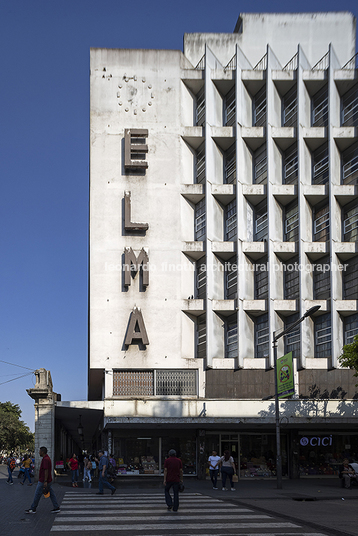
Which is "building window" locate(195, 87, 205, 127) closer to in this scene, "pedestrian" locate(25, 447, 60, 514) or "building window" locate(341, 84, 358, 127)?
"building window" locate(341, 84, 358, 127)

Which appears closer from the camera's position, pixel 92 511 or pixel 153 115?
pixel 92 511

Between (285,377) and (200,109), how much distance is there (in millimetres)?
18376

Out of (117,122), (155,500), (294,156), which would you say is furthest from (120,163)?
(155,500)

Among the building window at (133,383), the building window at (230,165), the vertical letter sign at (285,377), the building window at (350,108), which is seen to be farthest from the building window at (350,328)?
the building window at (350,108)

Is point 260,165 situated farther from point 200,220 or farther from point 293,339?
point 293,339

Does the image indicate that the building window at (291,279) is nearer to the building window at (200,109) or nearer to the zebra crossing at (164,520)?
the building window at (200,109)

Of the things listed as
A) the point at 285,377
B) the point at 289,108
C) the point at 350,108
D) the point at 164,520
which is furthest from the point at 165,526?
the point at 350,108

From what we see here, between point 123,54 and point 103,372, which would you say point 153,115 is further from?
point 103,372

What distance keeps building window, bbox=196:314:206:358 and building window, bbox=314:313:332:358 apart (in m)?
6.50

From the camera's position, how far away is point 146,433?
34.9 m

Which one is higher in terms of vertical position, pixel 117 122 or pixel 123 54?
pixel 123 54

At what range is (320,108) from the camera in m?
37.8

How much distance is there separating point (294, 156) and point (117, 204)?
11.2 metres

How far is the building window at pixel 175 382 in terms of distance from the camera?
113ft
